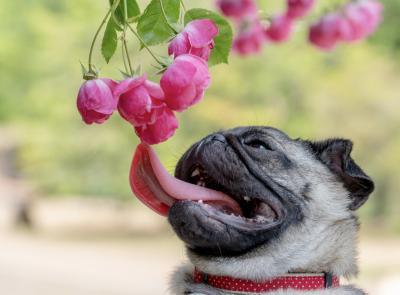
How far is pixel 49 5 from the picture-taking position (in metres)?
22.2

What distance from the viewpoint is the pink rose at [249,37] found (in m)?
4.82

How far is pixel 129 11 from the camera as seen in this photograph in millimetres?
2691

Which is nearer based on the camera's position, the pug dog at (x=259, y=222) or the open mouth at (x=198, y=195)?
the open mouth at (x=198, y=195)

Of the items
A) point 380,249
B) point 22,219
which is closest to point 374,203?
point 380,249

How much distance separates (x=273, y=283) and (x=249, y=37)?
189 centimetres

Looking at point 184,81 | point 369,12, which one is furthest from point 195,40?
point 369,12

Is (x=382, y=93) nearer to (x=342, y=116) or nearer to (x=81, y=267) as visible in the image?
(x=342, y=116)

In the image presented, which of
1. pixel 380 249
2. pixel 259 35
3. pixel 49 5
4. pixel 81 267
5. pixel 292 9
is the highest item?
pixel 49 5

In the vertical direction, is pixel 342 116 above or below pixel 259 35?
above

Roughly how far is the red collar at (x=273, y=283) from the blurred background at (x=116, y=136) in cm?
968

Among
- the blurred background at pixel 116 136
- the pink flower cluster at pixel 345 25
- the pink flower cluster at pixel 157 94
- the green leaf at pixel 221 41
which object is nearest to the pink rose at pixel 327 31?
the pink flower cluster at pixel 345 25

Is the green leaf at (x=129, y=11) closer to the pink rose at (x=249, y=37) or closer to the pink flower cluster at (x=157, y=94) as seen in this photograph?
the pink flower cluster at (x=157, y=94)

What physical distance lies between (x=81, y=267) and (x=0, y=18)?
9330mm

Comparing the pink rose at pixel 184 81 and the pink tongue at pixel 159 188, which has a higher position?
the pink tongue at pixel 159 188
